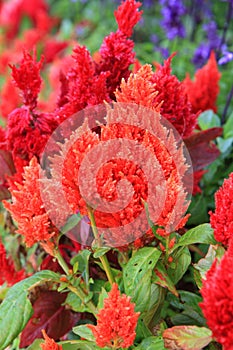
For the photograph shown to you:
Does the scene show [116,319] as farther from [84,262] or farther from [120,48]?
[120,48]

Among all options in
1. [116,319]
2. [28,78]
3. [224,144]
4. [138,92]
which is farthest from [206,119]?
[116,319]

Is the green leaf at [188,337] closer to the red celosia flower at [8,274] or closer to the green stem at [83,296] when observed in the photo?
the green stem at [83,296]

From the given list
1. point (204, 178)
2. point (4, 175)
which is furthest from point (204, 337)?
point (204, 178)

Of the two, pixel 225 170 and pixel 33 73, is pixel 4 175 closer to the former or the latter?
pixel 33 73

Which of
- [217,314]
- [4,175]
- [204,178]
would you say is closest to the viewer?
[217,314]

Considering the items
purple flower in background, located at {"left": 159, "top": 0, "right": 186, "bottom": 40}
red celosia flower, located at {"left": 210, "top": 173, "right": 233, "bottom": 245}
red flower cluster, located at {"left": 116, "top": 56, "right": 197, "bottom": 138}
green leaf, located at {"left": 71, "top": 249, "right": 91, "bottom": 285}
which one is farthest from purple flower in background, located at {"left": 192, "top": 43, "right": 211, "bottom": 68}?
red celosia flower, located at {"left": 210, "top": 173, "right": 233, "bottom": 245}

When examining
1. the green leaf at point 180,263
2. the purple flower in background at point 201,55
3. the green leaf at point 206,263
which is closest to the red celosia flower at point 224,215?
the green leaf at point 206,263

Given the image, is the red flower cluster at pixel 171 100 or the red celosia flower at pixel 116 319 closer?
the red celosia flower at pixel 116 319
